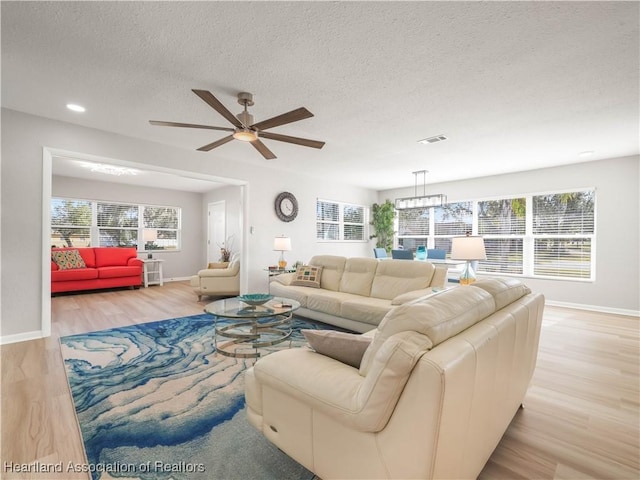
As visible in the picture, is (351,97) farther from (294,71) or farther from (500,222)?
(500,222)

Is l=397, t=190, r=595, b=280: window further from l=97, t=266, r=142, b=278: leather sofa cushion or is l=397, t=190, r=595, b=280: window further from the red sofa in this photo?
the red sofa

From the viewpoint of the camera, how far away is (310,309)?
405 centimetres

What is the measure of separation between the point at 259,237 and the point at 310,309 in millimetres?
2071

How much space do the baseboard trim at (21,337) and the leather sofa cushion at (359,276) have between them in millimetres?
3659

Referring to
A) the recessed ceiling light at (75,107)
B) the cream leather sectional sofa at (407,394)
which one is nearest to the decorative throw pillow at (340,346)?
the cream leather sectional sofa at (407,394)

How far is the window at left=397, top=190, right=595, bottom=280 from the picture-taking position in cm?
524

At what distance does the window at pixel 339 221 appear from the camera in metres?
6.89

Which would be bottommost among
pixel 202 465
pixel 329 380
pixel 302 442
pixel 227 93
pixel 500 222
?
pixel 202 465

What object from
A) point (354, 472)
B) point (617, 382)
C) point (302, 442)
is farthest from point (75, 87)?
point (617, 382)

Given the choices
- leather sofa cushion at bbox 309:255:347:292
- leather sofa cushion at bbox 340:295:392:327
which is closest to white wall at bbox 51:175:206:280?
leather sofa cushion at bbox 309:255:347:292

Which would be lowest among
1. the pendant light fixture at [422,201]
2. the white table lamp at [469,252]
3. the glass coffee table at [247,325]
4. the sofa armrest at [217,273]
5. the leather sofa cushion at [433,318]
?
the glass coffee table at [247,325]

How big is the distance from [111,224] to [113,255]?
0.92 metres

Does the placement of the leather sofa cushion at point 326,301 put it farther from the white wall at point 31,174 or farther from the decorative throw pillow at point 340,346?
the white wall at point 31,174

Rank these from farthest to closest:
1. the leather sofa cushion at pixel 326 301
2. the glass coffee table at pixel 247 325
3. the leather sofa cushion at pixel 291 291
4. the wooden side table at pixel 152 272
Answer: the wooden side table at pixel 152 272
the leather sofa cushion at pixel 291 291
the leather sofa cushion at pixel 326 301
the glass coffee table at pixel 247 325
